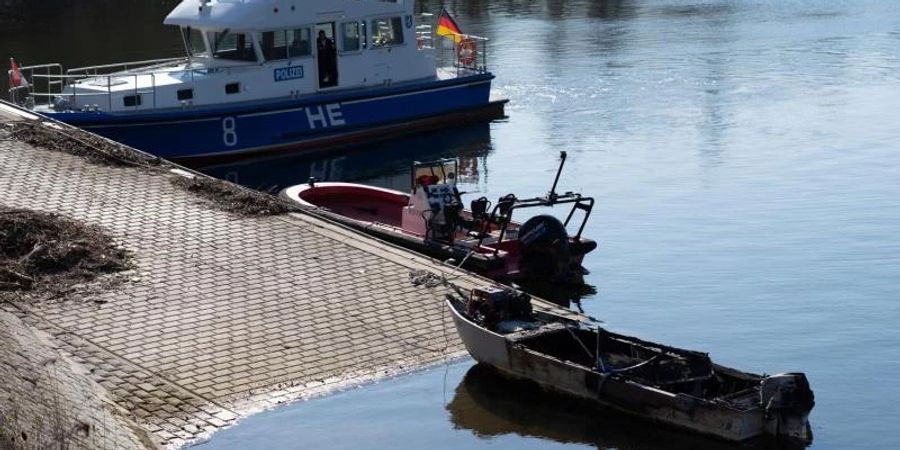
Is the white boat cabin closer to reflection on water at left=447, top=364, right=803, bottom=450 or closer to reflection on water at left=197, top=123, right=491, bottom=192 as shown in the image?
reflection on water at left=197, top=123, right=491, bottom=192

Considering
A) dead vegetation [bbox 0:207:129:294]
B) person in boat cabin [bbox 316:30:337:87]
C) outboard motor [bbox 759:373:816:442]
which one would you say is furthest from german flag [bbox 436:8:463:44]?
outboard motor [bbox 759:373:816:442]

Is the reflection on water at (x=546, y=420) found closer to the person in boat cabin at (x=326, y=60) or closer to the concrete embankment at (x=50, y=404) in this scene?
the concrete embankment at (x=50, y=404)

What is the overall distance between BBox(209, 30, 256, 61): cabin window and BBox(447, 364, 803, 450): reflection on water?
16152 millimetres

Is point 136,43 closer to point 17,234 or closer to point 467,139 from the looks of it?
point 467,139

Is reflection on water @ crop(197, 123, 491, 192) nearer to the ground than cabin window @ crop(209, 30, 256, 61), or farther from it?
nearer to the ground

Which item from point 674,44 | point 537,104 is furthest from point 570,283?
point 674,44

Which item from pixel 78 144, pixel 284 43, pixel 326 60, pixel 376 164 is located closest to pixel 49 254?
pixel 78 144

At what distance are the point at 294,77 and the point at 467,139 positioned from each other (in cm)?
528

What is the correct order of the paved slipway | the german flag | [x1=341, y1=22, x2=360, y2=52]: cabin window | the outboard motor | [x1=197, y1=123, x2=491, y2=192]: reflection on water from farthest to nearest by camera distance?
1. the german flag
2. [x1=341, y1=22, x2=360, y2=52]: cabin window
3. [x1=197, y1=123, x2=491, y2=192]: reflection on water
4. the paved slipway
5. the outboard motor

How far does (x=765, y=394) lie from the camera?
14.7 meters

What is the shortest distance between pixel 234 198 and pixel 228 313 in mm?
5870

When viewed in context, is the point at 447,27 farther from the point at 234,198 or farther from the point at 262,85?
the point at 234,198

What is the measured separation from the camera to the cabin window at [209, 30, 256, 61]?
3122 centimetres

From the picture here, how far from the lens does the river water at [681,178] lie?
15977 mm
